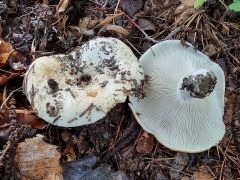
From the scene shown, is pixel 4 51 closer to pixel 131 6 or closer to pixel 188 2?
pixel 131 6

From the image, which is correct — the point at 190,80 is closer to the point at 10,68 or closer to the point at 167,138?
the point at 167,138

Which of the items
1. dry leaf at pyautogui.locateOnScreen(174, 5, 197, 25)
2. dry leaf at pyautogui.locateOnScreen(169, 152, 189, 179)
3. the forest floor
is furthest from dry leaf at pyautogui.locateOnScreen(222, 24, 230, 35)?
dry leaf at pyautogui.locateOnScreen(169, 152, 189, 179)

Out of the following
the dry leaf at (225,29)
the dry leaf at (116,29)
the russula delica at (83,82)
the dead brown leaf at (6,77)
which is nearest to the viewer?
the russula delica at (83,82)

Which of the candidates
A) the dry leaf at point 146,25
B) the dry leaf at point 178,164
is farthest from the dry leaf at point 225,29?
the dry leaf at point 178,164

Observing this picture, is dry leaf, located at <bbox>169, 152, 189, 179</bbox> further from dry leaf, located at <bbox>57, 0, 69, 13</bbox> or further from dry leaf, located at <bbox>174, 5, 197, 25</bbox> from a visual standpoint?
dry leaf, located at <bbox>57, 0, 69, 13</bbox>

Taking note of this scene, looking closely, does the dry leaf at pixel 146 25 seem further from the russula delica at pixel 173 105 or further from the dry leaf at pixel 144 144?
the dry leaf at pixel 144 144
